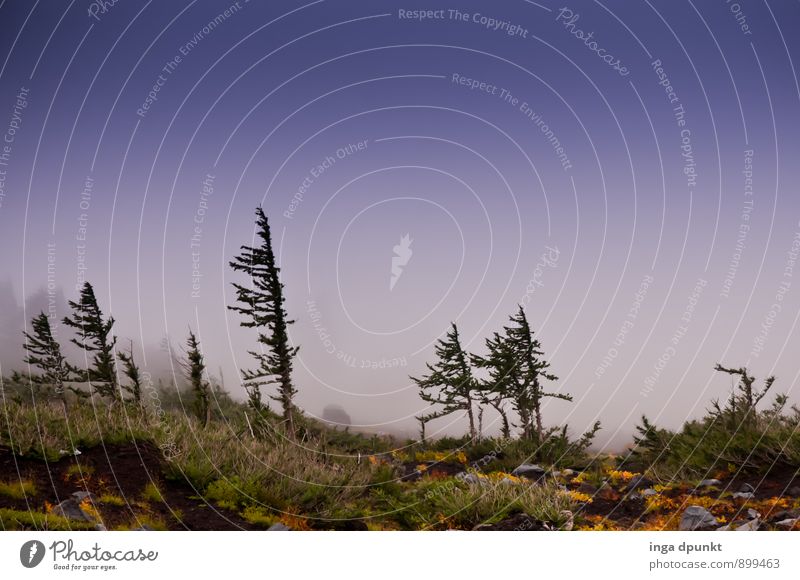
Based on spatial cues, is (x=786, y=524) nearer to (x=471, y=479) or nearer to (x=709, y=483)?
(x=709, y=483)

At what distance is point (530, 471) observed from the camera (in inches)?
395

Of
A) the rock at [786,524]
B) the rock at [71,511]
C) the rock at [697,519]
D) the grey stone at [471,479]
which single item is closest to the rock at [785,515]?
the rock at [786,524]

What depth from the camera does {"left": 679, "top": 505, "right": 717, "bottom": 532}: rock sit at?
6930 mm

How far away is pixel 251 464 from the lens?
8.47m

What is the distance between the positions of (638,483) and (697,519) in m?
1.71

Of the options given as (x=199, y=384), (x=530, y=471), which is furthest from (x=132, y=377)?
(x=530, y=471)

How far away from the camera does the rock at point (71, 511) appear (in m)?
6.69

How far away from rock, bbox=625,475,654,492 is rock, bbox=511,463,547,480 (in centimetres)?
153

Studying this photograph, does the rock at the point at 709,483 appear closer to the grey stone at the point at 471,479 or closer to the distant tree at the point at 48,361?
the grey stone at the point at 471,479

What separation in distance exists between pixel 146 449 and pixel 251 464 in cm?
187

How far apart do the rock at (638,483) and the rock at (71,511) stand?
7725mm
